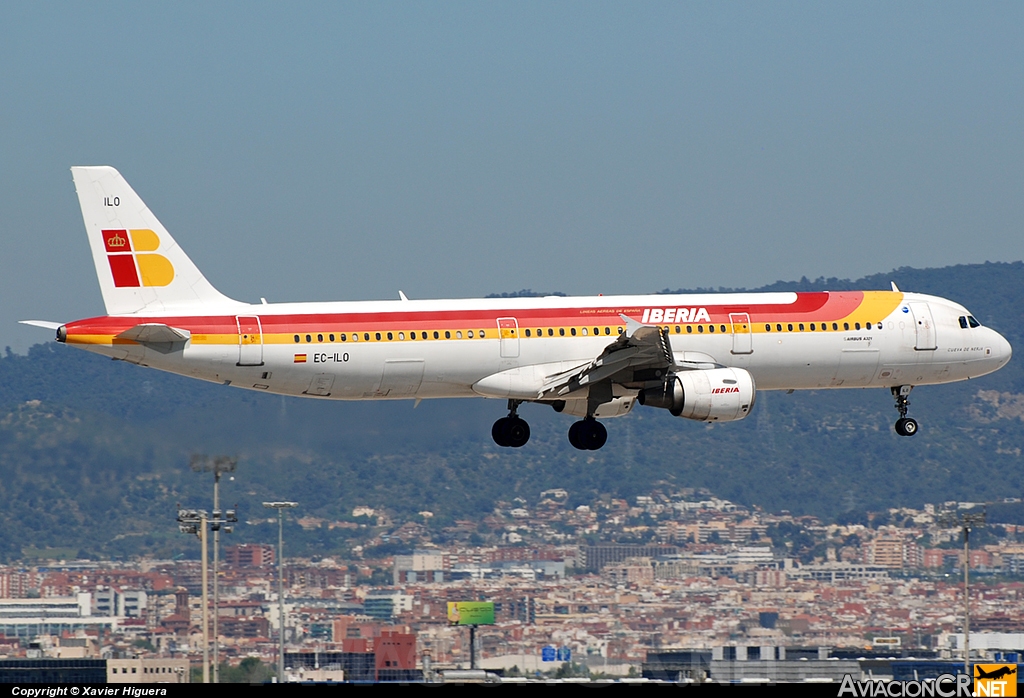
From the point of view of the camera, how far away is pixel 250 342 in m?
47.3

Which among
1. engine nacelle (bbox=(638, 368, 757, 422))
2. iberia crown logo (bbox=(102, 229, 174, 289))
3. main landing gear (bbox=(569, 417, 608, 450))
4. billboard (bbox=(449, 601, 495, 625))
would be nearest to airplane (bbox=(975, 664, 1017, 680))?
engine nacelle (bbox=(638, 368, 757, 422))

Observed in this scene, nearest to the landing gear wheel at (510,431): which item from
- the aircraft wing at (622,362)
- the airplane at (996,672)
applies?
the aircraft wing at (622,362)

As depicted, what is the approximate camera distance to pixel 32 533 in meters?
71.1

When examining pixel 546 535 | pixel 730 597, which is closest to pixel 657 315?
pixel 730 597

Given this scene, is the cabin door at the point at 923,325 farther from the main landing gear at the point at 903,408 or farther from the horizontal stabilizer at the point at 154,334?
the horizontal stabilizer at the point at 154,334

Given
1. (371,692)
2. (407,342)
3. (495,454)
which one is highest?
(495,454)

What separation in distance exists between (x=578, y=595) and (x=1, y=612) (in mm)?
44427

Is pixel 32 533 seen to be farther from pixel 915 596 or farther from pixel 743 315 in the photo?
pixel 915 596

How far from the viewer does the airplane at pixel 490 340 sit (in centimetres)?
4744

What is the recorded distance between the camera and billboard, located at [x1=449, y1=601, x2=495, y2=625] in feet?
286

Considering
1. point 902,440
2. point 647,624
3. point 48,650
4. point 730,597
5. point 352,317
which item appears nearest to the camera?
point 352,317

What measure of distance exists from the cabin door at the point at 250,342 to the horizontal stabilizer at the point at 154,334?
60.1 inches

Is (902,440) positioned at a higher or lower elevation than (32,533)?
higher

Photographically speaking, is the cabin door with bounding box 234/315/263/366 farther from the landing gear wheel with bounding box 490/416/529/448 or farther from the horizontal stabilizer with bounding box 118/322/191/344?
the landing gear wheel with bounding box 490/416/529/448
